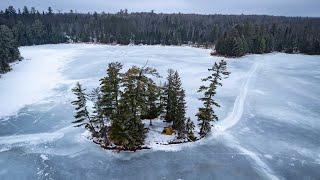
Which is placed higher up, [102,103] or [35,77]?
[102,103]

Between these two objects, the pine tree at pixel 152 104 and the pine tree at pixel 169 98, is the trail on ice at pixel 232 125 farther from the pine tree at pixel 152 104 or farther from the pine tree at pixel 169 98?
the pine tree at pixel 152 104

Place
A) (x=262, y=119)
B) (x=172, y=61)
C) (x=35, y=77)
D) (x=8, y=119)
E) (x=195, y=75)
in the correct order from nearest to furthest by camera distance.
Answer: (x=8, y=119) → (x=262, y=119) → (x=35, y=77) → (x=195, y=75) → (x=172, y=61)

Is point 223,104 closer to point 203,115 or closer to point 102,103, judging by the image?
point 203,115

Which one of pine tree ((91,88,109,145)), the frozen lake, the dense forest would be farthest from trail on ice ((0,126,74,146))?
the dense forest

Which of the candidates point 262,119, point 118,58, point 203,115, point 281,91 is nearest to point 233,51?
point 118,58

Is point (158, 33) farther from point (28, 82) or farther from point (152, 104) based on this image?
point (152, 104)

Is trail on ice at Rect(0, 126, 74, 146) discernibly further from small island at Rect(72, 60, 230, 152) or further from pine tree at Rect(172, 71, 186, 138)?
pine tree at Rect(172, 71, 186, 138)
